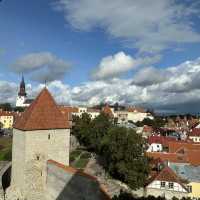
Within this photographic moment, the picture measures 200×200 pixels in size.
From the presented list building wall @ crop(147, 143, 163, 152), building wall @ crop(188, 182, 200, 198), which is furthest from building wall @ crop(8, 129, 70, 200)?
building wall @ crop(147, 143, 163, 152)

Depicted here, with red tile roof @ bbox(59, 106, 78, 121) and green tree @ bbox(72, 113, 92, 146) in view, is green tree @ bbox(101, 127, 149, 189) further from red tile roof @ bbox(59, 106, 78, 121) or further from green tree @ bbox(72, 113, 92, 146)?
green tree @ bbox(72, 113, 92, 146)

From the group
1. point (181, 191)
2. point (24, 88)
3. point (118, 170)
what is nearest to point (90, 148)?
point (118, 170)

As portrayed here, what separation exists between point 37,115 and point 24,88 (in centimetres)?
10495

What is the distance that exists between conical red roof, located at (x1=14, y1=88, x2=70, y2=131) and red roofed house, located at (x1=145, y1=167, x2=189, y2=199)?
33.2ft

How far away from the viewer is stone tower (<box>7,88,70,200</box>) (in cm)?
2266

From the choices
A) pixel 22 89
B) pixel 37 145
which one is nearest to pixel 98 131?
pixel 37 145

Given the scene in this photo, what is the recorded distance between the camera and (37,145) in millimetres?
22781

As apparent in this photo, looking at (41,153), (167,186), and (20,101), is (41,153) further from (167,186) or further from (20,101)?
(20,101)

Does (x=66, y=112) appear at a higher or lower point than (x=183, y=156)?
higher

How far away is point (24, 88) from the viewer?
413ft

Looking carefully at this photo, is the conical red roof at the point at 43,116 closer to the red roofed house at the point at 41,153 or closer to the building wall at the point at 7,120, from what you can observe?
the red roofed house at the point at 41,153

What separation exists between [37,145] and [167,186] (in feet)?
40.6

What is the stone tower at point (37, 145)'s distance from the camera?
892 inches

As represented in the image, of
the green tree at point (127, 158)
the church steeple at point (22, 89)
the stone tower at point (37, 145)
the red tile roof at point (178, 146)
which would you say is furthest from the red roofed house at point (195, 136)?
the church steeple at point (22, 89)
